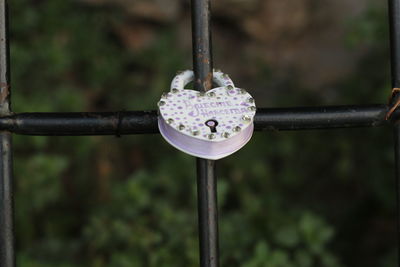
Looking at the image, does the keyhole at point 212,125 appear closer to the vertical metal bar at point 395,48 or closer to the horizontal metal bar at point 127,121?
the horizontal metal bar at point 127,121

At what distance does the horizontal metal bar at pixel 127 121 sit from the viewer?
1.89 ft

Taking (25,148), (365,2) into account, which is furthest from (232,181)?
(365,2)

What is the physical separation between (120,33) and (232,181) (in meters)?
0.80

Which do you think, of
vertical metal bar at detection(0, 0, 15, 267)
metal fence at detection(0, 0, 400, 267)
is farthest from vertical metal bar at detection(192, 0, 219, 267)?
vertical metal bar at detection(0, 0, 15, 267)

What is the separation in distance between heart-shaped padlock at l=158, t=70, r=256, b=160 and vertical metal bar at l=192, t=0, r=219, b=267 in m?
0.03

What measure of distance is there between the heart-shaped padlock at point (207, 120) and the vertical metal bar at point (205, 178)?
26 mm

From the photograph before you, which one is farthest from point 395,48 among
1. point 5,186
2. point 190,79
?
point 5,186

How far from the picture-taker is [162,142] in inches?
73.3

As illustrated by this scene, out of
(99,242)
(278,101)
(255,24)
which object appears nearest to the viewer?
(99,242)

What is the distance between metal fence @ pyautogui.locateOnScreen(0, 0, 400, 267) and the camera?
1.87 ft

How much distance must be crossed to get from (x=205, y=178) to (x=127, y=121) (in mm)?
91

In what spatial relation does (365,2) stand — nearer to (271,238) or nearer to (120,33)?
(120,33)

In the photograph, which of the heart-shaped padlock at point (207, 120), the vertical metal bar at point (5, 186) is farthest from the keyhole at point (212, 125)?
the vertical metal bar at point (5, 186)

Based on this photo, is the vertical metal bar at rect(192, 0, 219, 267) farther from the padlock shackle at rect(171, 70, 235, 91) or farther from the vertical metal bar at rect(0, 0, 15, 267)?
the vertical metal bar at rect(0, 0, 15, 267)
